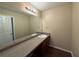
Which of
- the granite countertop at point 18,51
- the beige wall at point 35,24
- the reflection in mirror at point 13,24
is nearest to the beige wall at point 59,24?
the beige wall at point 35,24

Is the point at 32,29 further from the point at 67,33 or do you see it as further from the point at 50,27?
the point at 67,33

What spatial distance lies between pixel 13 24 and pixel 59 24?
105 inches

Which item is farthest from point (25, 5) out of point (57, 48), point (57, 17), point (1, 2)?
point (57, 48)

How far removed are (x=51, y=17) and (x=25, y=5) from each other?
1874mm

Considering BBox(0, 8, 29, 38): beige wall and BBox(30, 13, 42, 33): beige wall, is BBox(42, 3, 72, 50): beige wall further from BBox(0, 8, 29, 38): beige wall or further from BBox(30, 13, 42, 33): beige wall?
BBox(0, 8, 29, 38): beige wall

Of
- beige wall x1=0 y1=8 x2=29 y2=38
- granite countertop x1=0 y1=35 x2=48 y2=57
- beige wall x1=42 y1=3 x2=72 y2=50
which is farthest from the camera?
beige wall x1=42 y1=3 x2=72 y2=50

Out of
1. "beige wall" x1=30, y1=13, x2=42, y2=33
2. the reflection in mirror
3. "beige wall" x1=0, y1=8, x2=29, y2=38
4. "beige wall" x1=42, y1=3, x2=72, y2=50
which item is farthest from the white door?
"beige wall" x1=42, y1=3, x2=72, y2=50

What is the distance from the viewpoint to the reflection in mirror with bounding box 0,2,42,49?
7.07 feet

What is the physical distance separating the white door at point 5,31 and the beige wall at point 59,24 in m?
2.06

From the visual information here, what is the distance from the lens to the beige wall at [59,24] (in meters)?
4.26

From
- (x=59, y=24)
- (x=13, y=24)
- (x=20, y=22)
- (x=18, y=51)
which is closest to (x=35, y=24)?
(x=20, y=22)

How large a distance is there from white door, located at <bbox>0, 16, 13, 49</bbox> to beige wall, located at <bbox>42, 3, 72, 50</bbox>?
2064 millimetres

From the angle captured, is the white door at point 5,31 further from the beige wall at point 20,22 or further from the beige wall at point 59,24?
the beige wall at point 59,24

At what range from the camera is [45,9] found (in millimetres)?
4230
